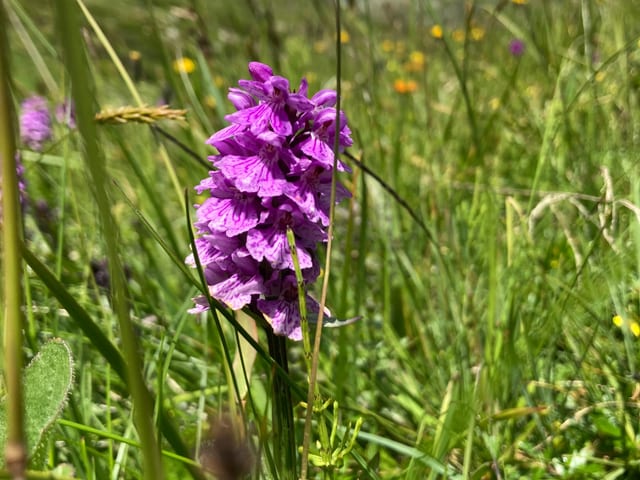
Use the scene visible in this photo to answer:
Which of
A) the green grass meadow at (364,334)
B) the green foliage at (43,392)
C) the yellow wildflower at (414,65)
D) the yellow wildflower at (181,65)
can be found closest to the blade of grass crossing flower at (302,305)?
the green grass meadow at (364,334)

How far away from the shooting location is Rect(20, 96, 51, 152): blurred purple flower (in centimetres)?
263

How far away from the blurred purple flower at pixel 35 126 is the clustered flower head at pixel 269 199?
6.93ft

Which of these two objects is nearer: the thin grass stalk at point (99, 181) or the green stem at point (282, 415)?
the thin grass stalk at point (99, 181)

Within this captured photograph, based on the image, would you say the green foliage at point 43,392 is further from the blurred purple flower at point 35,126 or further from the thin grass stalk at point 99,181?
the blurred purple flower at point 35,126

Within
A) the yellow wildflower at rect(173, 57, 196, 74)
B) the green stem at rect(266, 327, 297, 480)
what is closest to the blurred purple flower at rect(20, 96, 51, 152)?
the yellow wildflower at rect(173, 57, 196, 74)

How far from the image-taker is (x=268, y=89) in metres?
0.81

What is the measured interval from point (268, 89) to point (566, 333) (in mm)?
771

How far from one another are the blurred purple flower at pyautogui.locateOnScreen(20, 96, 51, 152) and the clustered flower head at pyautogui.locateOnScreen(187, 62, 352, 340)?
6.93 feet

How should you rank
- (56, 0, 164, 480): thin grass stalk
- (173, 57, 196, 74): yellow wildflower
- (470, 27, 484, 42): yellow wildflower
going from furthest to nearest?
(470, 27, 484, 42): yellow wildflower < (173, 57, 196, 74): yellow wildflower < (56, 0, 164, 480): thin grass stalk

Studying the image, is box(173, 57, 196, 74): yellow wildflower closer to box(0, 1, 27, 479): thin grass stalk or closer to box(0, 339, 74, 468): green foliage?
box(0, 339, 74, 468): green foliage

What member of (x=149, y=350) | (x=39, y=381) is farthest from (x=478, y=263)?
(x=39, y=381)

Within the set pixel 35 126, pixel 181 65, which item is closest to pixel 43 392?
pixel 181 65

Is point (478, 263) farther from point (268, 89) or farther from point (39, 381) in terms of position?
point (39, 381)

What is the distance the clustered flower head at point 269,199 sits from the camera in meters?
0.77
